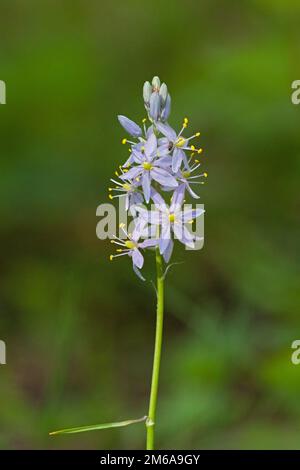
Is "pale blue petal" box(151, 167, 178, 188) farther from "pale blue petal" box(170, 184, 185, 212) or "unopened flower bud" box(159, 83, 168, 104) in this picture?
"unopened flower bud" box(159, 83, 168, 104)

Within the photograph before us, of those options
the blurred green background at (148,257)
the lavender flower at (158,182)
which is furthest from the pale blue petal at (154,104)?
the blurred green background at (148,257)

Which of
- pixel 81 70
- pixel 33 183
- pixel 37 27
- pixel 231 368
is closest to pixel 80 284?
pixel 33 183

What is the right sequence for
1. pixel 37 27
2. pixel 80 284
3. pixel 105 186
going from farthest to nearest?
1. pixel 37 27
2. pixel 105 186
3. pixel 80 284

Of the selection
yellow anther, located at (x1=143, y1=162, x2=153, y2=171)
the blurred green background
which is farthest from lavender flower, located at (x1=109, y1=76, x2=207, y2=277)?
the blurred green background

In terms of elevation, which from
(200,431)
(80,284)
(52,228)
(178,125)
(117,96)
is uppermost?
(117,96)

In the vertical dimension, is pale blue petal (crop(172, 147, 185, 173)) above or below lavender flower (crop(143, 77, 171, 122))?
below

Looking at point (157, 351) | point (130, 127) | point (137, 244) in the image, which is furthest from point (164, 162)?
point (157, 351)

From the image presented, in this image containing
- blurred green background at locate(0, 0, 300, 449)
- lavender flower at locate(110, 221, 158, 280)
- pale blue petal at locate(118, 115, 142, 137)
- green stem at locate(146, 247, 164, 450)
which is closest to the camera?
green stem at locate(146, 247, 164, 450)

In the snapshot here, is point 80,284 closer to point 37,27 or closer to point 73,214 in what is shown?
point 73,214

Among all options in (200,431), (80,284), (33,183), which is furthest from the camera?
(33,183)
